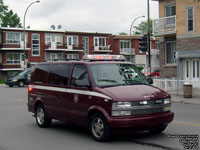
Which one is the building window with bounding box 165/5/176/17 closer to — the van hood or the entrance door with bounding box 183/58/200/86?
the entrance door with bounding box 183/58/200/86

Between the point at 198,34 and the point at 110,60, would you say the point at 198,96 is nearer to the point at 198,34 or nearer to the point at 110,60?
the point at 198,34

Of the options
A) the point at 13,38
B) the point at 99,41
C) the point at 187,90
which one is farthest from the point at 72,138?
the point at 99,41

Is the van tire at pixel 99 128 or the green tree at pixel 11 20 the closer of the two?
the van tire at pixel 99 128

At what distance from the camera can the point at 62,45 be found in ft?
197

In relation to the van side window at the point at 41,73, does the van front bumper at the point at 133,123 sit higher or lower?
lower

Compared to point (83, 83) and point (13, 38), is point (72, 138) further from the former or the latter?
point (13, 38)

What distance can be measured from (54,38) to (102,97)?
52833 millimetres

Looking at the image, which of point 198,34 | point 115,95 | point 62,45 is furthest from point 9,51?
point 115,95

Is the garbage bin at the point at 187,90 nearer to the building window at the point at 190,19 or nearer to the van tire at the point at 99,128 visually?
the building window at the point at 190,19

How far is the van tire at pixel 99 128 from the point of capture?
7504 millimetres

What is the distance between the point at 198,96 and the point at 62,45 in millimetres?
43093

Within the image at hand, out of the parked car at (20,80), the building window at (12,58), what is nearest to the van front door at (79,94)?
the parked car at (20,80)

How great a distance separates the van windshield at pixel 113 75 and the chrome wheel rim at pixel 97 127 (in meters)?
0.86

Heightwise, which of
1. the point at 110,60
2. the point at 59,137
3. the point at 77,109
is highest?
the point at 110,60
